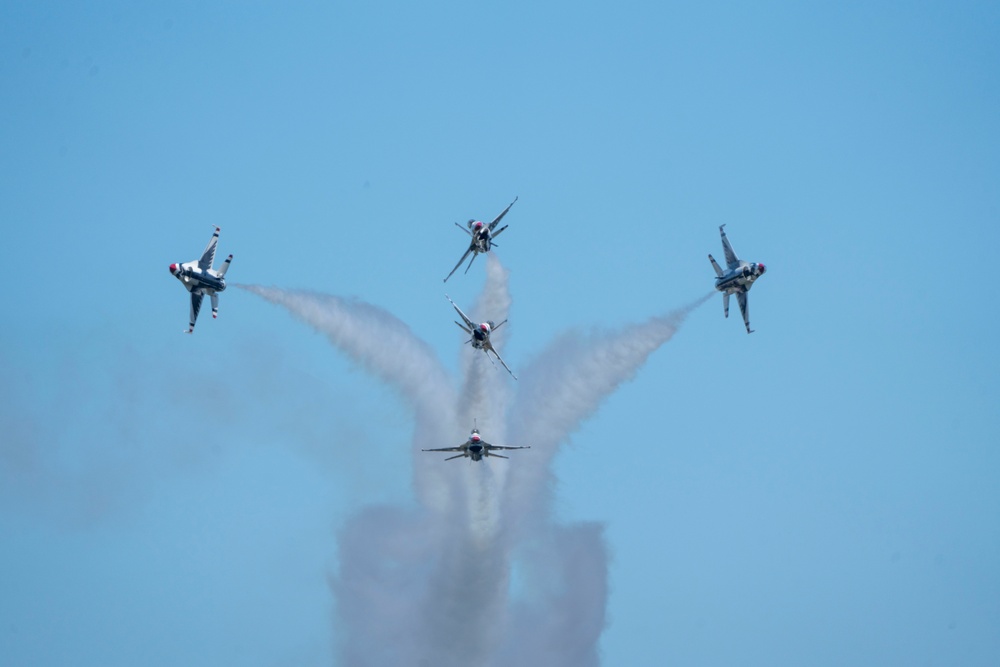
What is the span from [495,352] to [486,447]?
5937mm

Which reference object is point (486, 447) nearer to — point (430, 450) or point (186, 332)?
point (430, 450)

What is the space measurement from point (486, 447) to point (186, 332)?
65.5 feet

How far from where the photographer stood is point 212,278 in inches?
7840

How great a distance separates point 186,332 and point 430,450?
55.8 feet

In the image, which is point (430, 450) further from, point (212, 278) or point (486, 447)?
point (212, 278)

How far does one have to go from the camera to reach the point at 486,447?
200 meters

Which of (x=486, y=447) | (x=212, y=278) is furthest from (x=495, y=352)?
(x=212, y=278)

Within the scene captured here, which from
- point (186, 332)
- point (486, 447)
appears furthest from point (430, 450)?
point (186, 332)

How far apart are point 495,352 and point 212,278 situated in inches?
714

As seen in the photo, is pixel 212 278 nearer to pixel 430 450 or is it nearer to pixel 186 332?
pixel 186 332

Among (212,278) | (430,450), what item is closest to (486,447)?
(430,450)

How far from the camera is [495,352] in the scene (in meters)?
200

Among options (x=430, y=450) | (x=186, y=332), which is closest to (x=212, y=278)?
(x=186, y=332)
